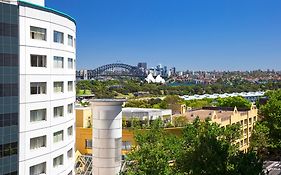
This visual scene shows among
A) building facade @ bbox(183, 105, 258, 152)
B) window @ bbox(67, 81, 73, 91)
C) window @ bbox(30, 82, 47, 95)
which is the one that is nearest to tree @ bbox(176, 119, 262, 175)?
window @ bbox(67, 81, 73, 91)

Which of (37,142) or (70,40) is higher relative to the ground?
(70,40)

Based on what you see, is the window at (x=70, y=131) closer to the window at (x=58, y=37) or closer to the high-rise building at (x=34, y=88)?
the high-rise building at (x=34, y=88)

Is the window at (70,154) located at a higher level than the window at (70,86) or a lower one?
lower

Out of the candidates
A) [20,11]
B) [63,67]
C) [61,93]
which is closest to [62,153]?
[61,93]

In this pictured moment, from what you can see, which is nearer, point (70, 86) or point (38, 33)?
point (38, 33)

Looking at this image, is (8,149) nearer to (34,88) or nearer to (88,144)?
(34,88)

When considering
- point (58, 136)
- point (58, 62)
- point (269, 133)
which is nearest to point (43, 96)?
point (58, 62)

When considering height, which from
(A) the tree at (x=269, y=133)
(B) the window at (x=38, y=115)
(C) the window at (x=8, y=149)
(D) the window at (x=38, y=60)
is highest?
(D) the window at (x=38, y=60)

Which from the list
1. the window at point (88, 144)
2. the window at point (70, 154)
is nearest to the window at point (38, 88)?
the window at point (70, 154)
